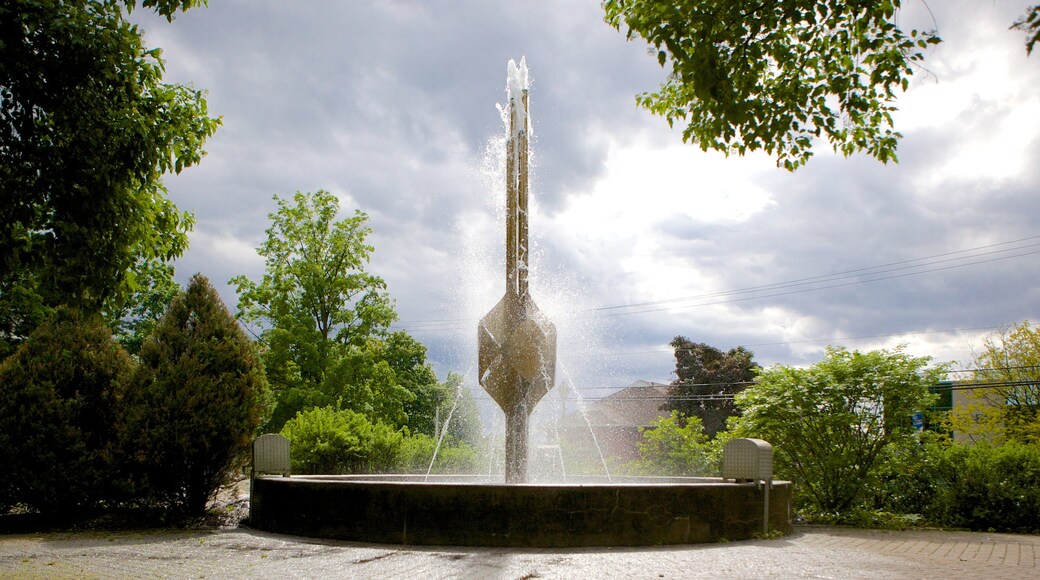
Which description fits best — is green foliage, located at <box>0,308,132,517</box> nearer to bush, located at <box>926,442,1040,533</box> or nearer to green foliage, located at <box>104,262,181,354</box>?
bush, located at <box>926,442,1040,533</box>

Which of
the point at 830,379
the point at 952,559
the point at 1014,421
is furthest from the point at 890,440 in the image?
the point at 1014,421

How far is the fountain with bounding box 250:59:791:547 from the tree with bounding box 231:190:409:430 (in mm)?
16691

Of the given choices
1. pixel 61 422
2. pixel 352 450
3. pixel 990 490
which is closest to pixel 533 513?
pixel 61 422

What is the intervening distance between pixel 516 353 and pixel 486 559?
145 inches

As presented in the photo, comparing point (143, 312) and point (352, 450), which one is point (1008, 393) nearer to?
point (352, 450)

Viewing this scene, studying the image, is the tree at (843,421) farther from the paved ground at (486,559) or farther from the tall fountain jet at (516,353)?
the tall fountain jet at (516,353)

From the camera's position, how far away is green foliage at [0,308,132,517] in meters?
10.8

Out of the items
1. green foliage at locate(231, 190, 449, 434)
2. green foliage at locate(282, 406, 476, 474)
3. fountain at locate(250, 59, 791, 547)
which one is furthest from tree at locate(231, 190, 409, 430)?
fountain at locate(250, 59, 791, 547)

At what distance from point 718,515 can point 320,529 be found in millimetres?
4603


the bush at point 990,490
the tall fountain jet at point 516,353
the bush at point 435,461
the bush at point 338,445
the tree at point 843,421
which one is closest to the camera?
the tall fountain jet at point 516,353

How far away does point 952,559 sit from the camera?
25.8ft

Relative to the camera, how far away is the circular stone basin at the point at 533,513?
7988mm

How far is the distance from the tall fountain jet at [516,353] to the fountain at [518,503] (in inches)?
0.6

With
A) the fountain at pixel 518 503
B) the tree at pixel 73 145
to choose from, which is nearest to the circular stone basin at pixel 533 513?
the fountain at pixel 518 503
